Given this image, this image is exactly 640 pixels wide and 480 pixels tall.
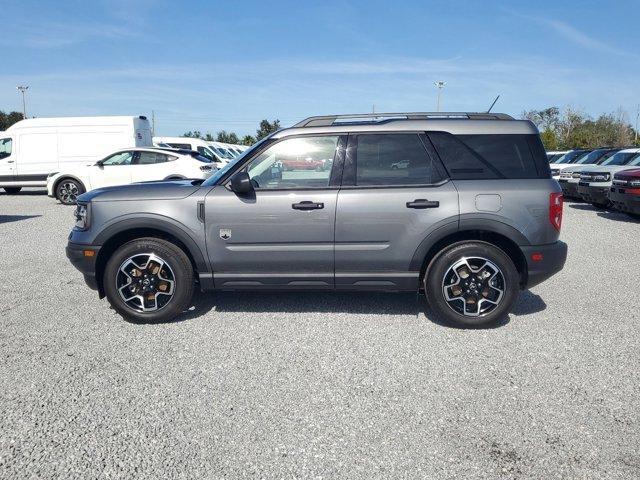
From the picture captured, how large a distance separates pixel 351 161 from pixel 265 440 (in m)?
2.56

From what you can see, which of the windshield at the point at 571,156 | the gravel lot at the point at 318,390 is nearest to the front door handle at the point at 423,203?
the gravel lot at the point at 318,390

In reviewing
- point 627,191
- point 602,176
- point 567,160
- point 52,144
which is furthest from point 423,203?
point 567,160

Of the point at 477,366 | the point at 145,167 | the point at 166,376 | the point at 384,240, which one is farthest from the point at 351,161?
the point at 145,167

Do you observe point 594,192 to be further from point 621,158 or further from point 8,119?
point 8,119

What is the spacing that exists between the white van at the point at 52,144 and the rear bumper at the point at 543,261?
14.9 m

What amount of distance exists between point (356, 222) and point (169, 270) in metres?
1.74

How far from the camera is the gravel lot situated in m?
2.58

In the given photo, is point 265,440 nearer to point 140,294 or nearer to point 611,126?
point 140,294

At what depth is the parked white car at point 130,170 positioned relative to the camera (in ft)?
45.1

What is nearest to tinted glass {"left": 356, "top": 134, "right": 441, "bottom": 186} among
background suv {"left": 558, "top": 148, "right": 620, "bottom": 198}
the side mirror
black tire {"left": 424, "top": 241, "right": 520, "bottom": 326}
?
black tire {"left": 424, "top": 241, "right": 520, "bottom": 326}

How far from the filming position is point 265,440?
275cm

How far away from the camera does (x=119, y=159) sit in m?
14.1

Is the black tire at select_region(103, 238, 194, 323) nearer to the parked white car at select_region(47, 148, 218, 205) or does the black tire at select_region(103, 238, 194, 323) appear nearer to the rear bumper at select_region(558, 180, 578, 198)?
the parked white car at select_region(47, 148, 218, 205)

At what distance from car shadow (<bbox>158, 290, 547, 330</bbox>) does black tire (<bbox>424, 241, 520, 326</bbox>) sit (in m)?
0.20
